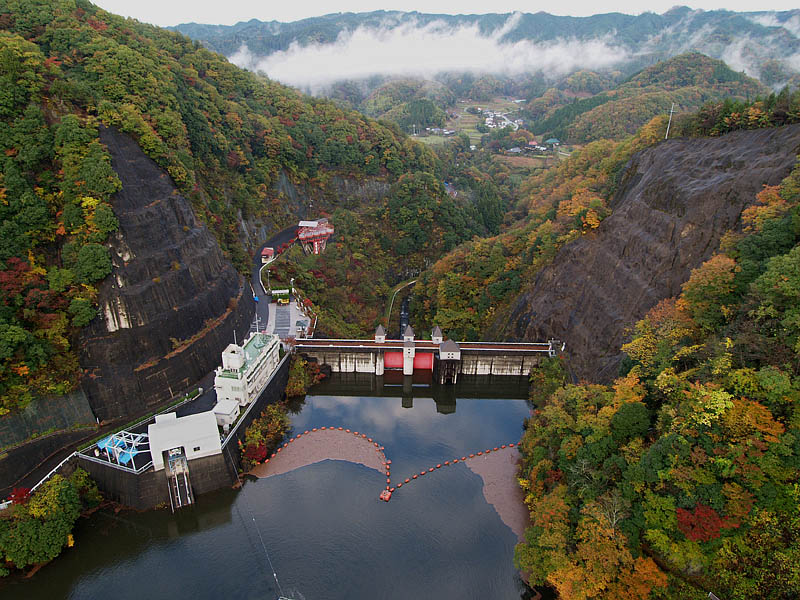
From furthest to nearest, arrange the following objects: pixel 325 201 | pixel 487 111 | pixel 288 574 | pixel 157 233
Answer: pixel 487 111, pixel 325 201, pixel 157 233, pixel 288 574

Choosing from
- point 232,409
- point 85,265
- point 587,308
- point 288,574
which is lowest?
point 288,574

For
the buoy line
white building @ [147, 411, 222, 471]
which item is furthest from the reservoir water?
white building @ [147, 411, 222, 471]

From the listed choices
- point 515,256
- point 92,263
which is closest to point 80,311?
point 92,263

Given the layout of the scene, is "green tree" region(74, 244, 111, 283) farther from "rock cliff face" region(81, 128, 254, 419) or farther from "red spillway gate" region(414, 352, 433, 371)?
"red spillway gate" region(414, 352, 433, 371)

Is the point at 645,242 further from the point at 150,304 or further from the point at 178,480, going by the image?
the point at 150,304

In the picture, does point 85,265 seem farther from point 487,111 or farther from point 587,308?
point 487,111

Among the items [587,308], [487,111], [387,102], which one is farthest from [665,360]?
[487,111]
